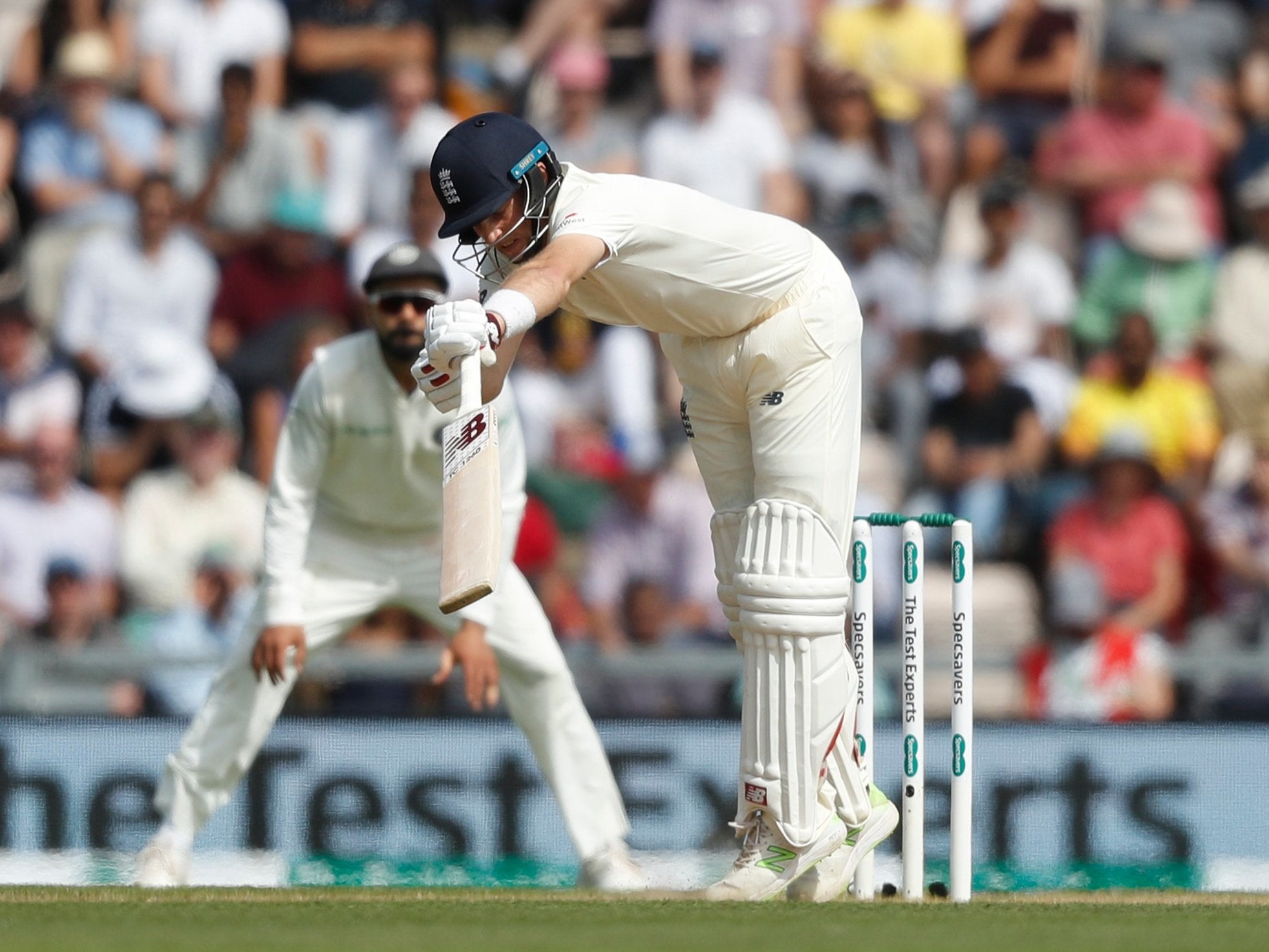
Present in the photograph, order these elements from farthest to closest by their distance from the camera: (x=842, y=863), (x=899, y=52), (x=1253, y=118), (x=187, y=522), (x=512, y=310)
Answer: (x=899, y=52), (x=1253, y=118), (x=187, y=522), (x=842, y=863), (x=512, y=310)

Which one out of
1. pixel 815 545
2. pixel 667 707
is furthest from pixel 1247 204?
pixel 815 545

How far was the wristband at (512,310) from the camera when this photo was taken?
4.11 m

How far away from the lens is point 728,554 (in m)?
4.93

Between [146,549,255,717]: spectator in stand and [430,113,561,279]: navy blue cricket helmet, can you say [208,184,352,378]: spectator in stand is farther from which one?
[430,113,561,279]: navy blue cricket helmet

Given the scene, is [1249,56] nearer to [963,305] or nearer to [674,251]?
[963,305]

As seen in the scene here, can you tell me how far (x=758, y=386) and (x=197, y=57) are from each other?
6.40 m

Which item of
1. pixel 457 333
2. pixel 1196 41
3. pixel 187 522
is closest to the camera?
pixel 457 333

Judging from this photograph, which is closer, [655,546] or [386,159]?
[655,546]

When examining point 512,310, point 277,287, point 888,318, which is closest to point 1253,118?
point 888,318

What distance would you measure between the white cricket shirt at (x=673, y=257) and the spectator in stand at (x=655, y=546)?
12.8 ft

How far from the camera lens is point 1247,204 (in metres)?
10.2

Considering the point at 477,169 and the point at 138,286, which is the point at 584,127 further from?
the point at 477,169

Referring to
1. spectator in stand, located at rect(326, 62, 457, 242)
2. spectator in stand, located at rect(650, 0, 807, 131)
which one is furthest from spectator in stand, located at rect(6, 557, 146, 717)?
spectator in stand, located at rect(650, 0, 807, 131)

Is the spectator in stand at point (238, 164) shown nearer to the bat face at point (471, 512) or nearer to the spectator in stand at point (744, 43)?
the spectator in stand at point (744, 43)
